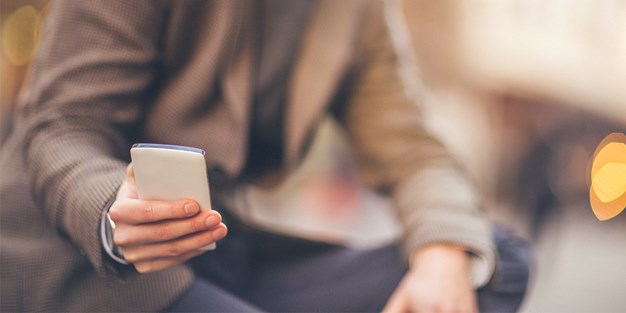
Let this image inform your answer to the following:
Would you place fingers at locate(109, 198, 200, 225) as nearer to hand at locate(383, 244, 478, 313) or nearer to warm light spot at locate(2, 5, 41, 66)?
hand at locate(383, 244, 478, 313)

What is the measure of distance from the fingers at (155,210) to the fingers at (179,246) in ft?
0.07

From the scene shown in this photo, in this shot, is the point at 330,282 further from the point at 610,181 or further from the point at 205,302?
the point at 610,181

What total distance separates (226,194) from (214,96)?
0.11m

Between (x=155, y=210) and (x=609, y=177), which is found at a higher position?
(x=609, y=177)

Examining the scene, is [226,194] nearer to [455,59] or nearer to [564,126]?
[564,126]

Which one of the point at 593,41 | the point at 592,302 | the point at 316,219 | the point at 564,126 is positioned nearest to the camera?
the point at 592,302

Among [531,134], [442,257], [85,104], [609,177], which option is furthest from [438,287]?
[531,134]

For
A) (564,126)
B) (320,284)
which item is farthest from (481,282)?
(564,126)

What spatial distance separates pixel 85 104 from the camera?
50 cm

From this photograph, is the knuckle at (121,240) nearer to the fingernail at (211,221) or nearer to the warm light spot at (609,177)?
the fingernail at (211,221)

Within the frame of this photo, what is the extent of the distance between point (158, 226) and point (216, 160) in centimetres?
18

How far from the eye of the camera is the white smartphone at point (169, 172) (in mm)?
371

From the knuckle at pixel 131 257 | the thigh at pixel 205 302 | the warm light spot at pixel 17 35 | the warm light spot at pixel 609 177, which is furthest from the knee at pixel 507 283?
the warm light spot at pixel 17 35

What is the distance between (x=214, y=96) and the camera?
58 centimetres
